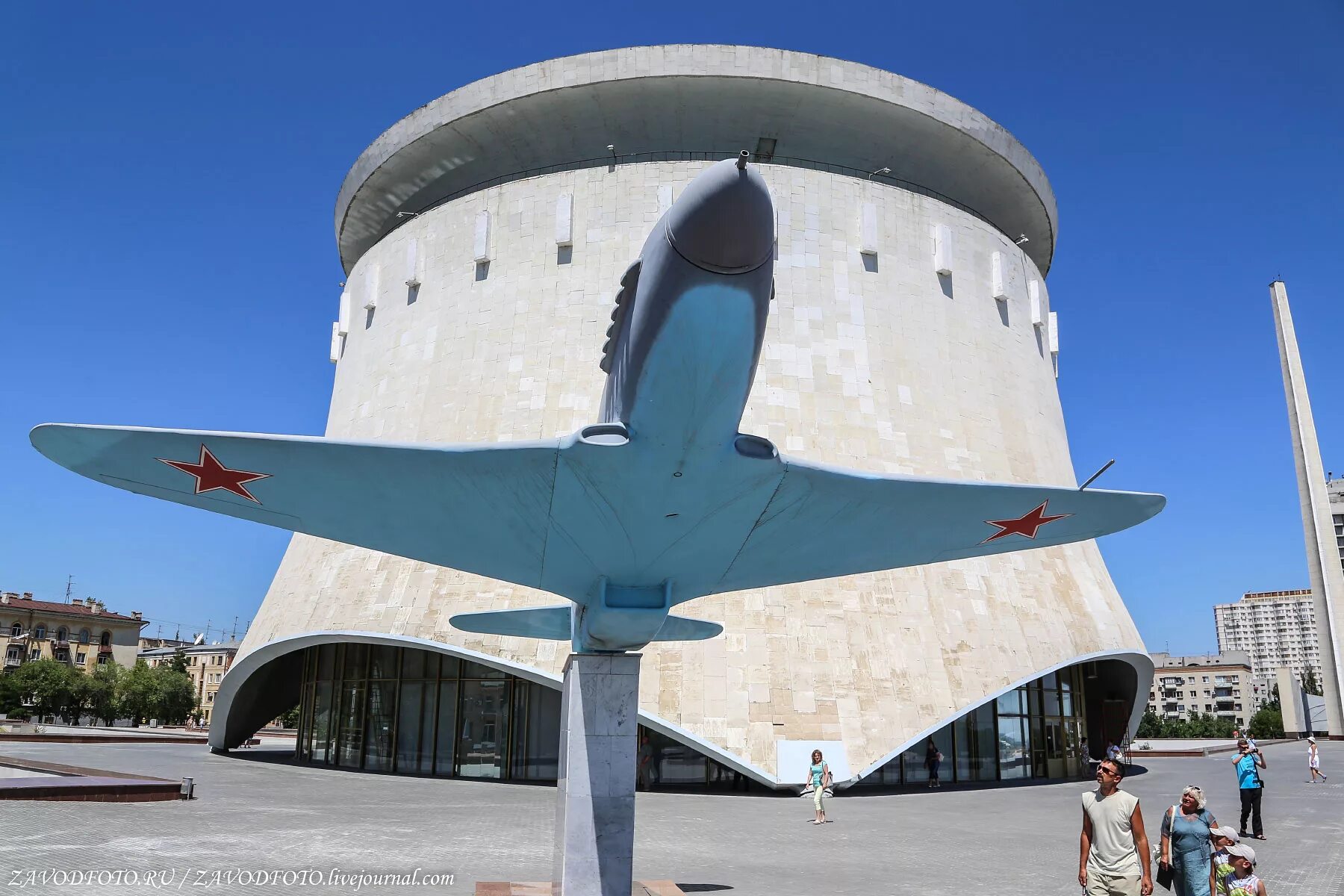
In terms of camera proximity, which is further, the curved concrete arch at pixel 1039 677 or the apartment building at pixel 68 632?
the apartment building at pixel 68 632

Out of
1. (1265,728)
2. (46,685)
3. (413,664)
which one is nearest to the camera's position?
(413,664)

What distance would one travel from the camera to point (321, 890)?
9578mm

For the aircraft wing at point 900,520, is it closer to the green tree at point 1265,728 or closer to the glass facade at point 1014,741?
the glass facade at point 1014,741

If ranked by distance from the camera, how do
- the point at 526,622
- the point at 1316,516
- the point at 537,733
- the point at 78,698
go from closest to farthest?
the point at 526,622
the point at 537,733
the point at 1316,516
the point at 78,698

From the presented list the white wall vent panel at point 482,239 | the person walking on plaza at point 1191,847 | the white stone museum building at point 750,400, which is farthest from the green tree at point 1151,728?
the person walking on plaza at point 1191,847

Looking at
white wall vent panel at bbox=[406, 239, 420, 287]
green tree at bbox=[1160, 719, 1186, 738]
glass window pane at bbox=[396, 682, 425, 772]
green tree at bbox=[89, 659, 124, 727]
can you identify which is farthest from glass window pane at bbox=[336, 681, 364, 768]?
green tree at bbox=[1160, 719, 1186, 738]

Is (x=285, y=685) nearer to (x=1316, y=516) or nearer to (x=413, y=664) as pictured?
(x=413, y=664)

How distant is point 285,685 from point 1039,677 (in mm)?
23072

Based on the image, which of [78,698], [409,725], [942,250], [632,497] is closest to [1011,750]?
[942,250]

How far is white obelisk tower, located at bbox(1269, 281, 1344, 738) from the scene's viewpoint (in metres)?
56.2

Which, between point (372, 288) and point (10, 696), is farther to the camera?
point (10, 696)

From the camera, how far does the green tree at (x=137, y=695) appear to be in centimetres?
7381

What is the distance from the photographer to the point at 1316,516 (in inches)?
2233

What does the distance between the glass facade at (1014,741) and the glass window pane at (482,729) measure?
8622 mm
